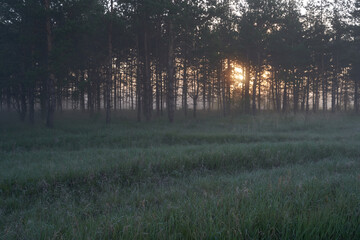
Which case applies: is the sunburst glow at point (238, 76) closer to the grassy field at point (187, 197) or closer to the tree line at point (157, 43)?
the tree line at point (157, 43)

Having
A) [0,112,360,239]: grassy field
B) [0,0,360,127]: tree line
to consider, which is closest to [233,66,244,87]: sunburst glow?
[0,0,360,127]: tree line

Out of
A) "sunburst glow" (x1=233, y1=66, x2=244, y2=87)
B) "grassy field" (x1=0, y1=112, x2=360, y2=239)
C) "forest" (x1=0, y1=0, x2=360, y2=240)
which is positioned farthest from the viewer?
"sunburst glow" (x1=233, y1=66, x2=244, y2=87)

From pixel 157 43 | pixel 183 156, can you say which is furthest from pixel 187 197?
pixel 157 43

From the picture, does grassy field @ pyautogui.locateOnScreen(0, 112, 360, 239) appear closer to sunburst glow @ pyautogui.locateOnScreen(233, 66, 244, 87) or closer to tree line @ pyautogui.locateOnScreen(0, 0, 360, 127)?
tree line @ pyautogui.locateOnScreen(0, 0, 360, 127)

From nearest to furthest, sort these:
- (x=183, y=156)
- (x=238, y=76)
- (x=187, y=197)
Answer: (x=187, y=197) → (x=183, y=156) → (x=238, y=76)

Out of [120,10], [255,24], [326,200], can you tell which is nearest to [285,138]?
[326,200]

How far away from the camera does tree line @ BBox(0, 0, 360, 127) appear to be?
1798cm

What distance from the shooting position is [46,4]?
16844 mm

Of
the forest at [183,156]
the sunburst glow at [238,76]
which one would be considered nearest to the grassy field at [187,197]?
the forest at [183,156]

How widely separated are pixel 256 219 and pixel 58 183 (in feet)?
15.3

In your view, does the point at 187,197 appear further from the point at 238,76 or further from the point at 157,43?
the point at 238,76

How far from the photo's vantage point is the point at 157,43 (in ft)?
83.9

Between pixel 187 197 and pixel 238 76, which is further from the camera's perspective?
pixel 238 76

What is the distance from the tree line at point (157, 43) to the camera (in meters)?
18.0
